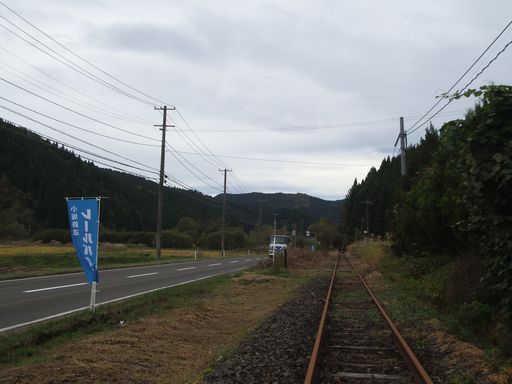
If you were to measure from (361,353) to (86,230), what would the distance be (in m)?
6.14

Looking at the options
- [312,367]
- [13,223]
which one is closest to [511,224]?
[312,367]

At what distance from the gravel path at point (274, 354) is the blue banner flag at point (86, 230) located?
3835 millimetres

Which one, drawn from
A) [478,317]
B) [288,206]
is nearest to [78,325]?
[478,317]

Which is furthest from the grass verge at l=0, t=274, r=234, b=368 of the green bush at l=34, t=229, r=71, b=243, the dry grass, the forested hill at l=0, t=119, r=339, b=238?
the green bush at l=34, t=229, r=71, b=243

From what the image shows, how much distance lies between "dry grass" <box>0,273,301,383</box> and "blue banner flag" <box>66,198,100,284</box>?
1.65 metres

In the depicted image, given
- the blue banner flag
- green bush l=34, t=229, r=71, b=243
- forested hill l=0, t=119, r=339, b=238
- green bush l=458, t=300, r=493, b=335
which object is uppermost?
forested hill l=0, t=119, r=339, b=238

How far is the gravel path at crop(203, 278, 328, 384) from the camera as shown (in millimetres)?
6031

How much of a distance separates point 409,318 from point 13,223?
10353 cm

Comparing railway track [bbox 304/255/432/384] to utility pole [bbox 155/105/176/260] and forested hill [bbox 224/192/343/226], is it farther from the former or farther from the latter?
forested hill [bbox 224/192/343/226]

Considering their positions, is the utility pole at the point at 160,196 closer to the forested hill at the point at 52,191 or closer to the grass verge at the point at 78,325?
the grass verge at the point at 78,325

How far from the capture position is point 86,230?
10266 mm

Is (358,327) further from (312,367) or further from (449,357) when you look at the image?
(312,367)

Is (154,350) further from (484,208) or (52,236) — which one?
(52,236)

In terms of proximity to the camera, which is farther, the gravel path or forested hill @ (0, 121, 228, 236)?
forested hill @ (0, 121, 228, 236)
